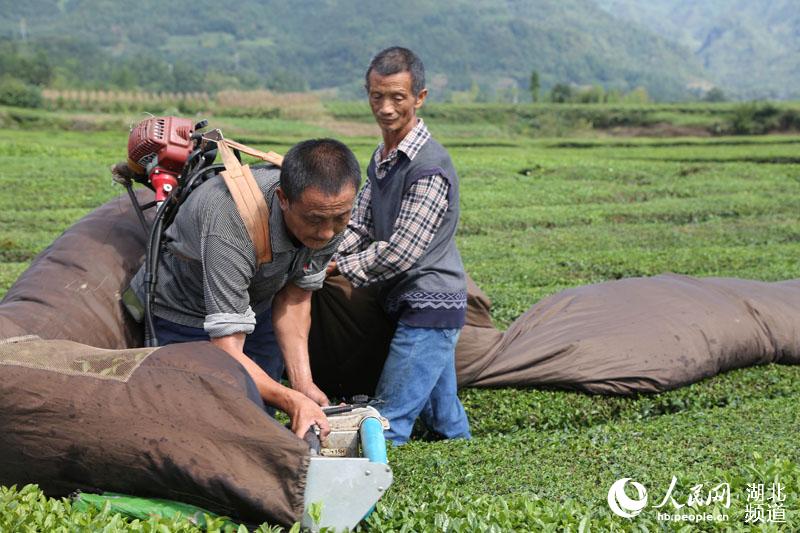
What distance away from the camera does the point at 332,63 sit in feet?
549

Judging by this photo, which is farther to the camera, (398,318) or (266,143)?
(266,143)

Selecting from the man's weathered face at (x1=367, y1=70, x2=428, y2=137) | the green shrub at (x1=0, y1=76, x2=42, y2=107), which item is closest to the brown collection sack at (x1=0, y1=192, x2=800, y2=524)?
the man's weathered face at (x1=367, y1=70, x2=428, y2=137)

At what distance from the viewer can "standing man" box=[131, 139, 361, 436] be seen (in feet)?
11.1

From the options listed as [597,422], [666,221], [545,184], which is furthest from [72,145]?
[597,422]

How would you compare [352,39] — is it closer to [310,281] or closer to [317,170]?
[310,281]

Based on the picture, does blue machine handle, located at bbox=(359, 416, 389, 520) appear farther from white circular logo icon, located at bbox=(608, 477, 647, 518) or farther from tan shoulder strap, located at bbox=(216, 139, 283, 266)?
white circular logo icon, located at bbox=(608, 477, 647, 518)

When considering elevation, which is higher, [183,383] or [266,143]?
[183,383]

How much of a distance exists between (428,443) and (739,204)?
12057 millimetres

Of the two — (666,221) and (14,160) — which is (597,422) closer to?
(666,221)

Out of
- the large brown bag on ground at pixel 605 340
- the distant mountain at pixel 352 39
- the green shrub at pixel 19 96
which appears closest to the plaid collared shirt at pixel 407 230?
the large brown bag on ground at pixel 605 340

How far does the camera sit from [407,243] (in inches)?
173

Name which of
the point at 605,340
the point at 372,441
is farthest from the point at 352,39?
the point at 372,441

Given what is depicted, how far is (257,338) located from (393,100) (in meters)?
1.24

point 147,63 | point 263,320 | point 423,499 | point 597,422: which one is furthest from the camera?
point 147,63
